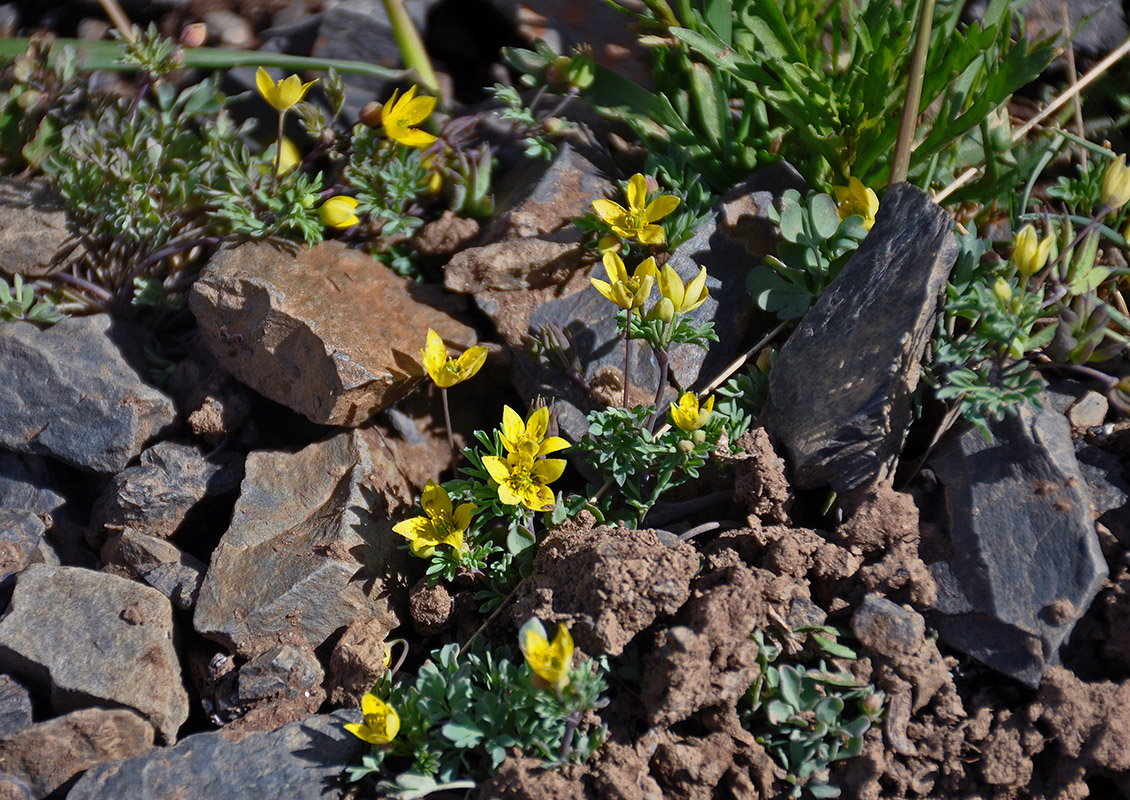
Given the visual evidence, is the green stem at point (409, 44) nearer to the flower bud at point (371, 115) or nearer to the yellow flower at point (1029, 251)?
the flower bud at point (371, 115)

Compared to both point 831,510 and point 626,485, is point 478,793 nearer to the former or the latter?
point 626,485

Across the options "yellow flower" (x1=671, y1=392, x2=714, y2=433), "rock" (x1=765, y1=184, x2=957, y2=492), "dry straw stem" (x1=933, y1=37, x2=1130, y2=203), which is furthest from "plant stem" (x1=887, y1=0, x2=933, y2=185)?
"yellow flower" (x1=671, y1=392, x2=714, y2=433)

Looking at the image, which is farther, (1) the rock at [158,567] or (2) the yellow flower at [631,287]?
(1) the rock at [158,567]

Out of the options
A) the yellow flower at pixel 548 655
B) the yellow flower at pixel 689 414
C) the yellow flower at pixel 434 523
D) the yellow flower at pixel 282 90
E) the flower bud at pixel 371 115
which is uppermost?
the yellow flower at pixel 282 90

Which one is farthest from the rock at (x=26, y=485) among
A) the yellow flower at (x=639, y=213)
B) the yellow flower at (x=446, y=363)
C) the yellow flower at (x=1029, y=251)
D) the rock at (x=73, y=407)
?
the yellow flower at (x=1029, y=251)

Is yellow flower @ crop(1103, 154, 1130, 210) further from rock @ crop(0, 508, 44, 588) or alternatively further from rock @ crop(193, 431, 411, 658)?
Answer: rock @ crop(0, 508, 44, 588)

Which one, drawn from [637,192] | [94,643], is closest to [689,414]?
[637,192]
